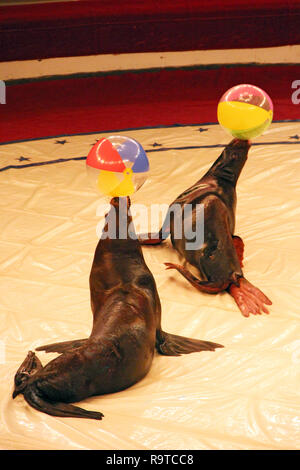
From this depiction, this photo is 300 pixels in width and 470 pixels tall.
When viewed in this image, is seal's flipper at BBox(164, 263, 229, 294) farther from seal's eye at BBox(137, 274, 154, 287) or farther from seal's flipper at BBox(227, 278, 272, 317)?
seal's eye at BBox(137, 274, 154, 287)

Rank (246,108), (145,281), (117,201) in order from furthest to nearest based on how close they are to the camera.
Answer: (246,108) → (145,281) → (117,201)

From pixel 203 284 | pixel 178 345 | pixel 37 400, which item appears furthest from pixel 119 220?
pixel 203 284

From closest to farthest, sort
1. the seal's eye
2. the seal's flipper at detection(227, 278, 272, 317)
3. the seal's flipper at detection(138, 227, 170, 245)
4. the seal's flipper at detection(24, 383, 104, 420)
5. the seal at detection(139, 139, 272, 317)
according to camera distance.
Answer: the seal's flipper at detection(24, 383, 104, 420), the seal's eye, the seal's flipper at detection(227, 278, 272, 317), the seal at detection(139, 139, 272, 317), the seal's flipper at detection(138, 227, 170, 245)

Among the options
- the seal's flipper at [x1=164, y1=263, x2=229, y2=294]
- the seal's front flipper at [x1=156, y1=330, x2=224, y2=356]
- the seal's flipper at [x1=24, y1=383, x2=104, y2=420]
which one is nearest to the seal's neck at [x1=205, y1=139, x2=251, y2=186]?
the seal's flipper at [x1=164, y1=263, x2=229, y2=294]

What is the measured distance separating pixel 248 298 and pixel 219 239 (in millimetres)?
380

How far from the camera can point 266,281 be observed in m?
3.63

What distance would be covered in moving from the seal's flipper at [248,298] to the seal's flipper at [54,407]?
3.65 feet

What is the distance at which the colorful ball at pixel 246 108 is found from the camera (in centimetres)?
338

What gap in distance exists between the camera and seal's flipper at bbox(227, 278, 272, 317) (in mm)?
3301

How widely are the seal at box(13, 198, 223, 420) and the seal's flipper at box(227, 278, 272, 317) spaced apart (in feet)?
1.34

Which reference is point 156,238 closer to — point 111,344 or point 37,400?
point 111,344

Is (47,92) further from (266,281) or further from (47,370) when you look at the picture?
(47,370)

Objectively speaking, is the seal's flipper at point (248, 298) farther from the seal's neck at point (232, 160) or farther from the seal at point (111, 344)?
the seal's neck at point (232, 160)

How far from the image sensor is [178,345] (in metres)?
2.98
